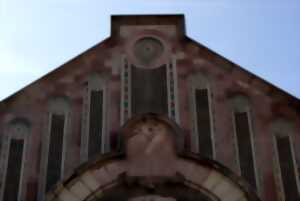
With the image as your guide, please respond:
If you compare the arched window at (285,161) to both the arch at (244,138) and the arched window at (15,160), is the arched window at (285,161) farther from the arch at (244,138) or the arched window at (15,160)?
the arched window at (15,160)

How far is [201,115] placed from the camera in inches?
597

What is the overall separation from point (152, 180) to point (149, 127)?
1266 millimetres

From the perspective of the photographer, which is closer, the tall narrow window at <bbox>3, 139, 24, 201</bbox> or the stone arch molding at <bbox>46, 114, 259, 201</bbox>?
the stone arch molding at <bbox>46, 114, 259, 201</bbox>

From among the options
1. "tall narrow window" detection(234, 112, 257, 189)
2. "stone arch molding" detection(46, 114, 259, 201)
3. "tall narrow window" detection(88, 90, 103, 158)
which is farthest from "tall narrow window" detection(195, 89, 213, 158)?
"tall narrow window" detection(88, 90, 103, 158)

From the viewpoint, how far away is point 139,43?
54.2ft

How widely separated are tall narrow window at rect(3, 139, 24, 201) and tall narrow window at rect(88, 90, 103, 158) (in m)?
1.66

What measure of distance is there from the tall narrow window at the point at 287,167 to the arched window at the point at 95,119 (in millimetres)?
4102

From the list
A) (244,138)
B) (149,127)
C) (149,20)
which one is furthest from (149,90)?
(244,138)

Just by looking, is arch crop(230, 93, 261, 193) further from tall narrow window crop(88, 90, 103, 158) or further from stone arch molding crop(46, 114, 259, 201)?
tall narrow window crop(88, 90, 103, 158)

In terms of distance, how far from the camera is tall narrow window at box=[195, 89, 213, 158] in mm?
14555

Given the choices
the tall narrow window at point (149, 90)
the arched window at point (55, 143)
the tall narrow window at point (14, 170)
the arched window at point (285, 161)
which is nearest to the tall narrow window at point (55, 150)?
the arched window at point (55, 143)

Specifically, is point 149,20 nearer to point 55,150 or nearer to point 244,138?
point 244,138

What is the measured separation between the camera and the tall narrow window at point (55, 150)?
561 inches

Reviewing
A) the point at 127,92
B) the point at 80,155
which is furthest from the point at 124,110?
the point at 80,155
